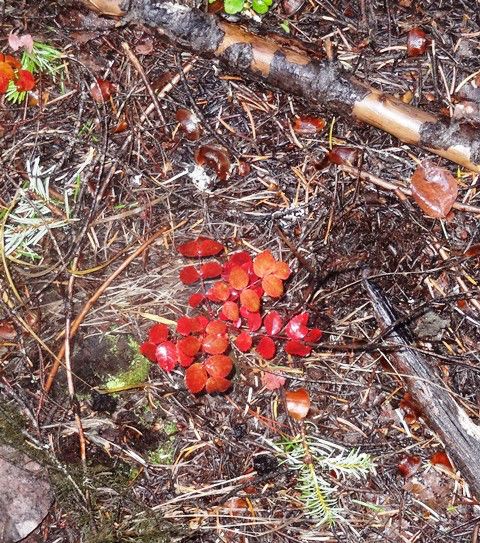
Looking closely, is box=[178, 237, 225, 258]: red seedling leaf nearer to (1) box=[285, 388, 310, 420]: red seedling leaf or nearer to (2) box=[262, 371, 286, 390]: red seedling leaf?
(2) box=[262, 371, 286, 390]: red seedling leaf

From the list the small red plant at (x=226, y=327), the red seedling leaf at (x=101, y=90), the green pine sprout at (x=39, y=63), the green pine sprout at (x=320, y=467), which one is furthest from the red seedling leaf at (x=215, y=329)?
the green pine sprout at (x=39, y=63)

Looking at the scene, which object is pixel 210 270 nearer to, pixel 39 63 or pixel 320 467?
pixel 320 467

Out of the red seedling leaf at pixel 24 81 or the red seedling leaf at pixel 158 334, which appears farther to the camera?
the red seedling leaf at pixel 24 81

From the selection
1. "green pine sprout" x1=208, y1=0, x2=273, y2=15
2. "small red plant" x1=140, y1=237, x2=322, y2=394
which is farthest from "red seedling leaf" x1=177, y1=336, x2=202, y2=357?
"green pine sprout" x1=208, y1=0, x2=273, y2=15

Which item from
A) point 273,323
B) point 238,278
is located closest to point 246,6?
point 238,278

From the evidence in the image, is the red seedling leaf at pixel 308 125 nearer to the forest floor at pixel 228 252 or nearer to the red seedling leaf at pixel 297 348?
the forest floor at pixel 228 252

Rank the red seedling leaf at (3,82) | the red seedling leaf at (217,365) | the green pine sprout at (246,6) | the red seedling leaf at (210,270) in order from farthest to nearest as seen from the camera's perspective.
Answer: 1. the green pine sprout at (246,6)
2. the red seedling leaf at (3,82)
3. the red seedling leaf at (210,270)
4. the red seedling leaf at (217,365)

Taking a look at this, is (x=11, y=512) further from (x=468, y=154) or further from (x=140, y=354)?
(x=468, y=154)
